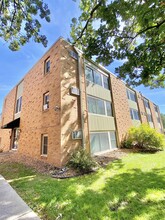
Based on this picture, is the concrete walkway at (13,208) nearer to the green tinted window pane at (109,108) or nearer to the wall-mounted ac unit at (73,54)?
the wall-mounted ac unit at (73,54)

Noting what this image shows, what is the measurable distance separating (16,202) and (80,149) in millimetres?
5192

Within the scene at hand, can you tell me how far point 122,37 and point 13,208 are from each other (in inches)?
384

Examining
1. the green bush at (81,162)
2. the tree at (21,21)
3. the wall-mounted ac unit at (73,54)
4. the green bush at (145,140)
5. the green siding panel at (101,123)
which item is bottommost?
the green bush at (81,162)

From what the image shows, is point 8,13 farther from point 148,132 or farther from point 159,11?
point 148,132

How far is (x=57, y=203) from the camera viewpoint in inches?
154

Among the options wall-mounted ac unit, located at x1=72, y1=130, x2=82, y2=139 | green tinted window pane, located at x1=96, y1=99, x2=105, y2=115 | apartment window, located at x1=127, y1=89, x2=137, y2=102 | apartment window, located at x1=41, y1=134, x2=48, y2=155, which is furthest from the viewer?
apartment window, located at x1=127, y1=89, x2=137, y2=102

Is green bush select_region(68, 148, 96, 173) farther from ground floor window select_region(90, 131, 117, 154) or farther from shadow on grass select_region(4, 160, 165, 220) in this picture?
ground floor window select_region(90, 131, 117, 154)

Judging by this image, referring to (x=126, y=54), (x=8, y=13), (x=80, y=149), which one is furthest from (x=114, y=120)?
(x=8, y=13)

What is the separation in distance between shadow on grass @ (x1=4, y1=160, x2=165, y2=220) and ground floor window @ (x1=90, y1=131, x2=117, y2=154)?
14.3 feet

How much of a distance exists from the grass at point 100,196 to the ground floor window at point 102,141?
4.20m

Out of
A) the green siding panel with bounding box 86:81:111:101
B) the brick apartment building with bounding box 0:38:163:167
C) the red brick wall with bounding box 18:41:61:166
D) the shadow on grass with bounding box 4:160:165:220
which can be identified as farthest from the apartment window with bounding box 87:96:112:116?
the shadow on grass with bounding box 4:160:165:220

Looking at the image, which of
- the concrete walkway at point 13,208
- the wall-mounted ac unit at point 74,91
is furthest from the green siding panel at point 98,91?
the concrete walkway at point 13,208

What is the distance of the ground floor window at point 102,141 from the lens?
416 inches

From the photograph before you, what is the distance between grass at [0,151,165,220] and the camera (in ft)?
10.8
